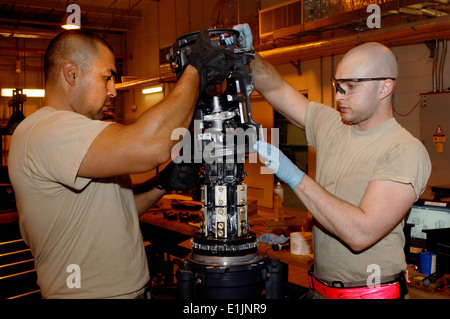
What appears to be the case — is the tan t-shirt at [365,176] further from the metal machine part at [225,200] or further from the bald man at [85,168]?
the bald man at [85,168]

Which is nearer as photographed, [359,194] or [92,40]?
[92,40]

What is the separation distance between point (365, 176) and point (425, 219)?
1515 millimetres

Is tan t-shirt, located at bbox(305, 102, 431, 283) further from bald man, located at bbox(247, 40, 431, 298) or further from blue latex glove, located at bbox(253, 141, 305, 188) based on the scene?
blue latex glove, located at bbox(253, 141, 305, 188)

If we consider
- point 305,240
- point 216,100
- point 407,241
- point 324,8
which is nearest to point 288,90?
point 216,100

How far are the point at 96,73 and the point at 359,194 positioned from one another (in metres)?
1.19

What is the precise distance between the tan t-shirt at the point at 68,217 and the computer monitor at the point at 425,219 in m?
2.14

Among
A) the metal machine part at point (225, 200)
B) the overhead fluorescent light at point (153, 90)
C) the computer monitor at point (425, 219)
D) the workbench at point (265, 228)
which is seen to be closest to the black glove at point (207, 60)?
the metal machine part at point (225, 200)

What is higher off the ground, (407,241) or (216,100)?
(216,100)

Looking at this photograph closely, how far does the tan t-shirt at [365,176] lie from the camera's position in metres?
1.70

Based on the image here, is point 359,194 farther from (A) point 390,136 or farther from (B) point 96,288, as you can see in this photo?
(B) point 96,288

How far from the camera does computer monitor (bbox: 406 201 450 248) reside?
2941 mm

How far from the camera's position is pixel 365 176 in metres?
1.82

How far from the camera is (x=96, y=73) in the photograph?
158 centimetres

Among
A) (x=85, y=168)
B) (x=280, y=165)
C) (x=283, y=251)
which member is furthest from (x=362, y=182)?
(x=283, y=251)
